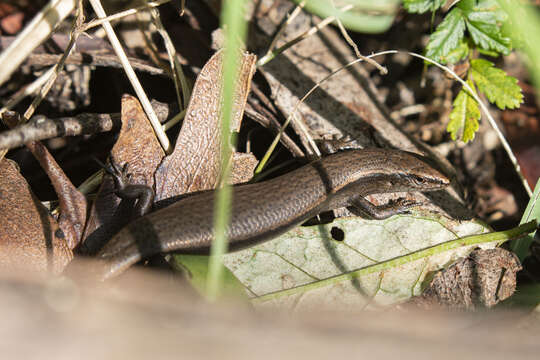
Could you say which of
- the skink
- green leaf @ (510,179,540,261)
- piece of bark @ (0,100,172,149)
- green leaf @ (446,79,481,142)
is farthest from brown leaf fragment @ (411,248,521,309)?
piece of bark @ (0,100,172,149)

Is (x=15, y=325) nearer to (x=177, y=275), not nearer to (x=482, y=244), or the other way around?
(x=177, y=275)

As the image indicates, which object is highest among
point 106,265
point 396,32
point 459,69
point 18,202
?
point 396,32

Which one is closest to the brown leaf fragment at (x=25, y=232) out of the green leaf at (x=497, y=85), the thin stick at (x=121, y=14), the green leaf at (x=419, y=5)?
the thin stick at (x=121, y=14)

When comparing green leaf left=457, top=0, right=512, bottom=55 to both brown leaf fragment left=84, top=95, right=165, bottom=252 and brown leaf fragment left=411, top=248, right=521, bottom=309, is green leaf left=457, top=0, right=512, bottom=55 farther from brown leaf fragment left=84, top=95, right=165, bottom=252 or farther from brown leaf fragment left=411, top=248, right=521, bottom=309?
brown leaf fragment left=84, top=95, right=165, bottom=252

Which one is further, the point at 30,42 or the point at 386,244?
the point at 386,244

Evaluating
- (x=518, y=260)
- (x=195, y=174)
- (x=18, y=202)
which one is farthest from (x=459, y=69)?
(x=18, y=202)

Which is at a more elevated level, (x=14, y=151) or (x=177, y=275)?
(x=14, y=151)
